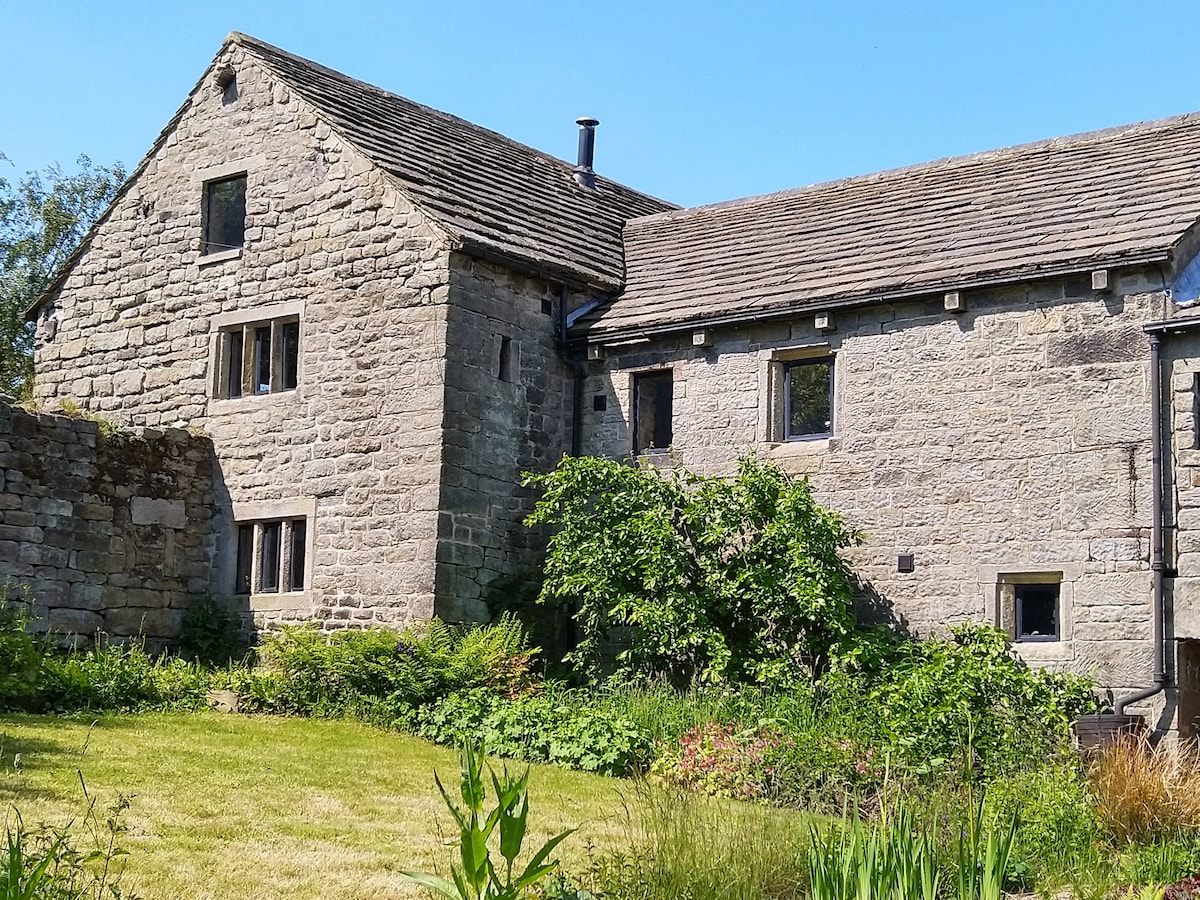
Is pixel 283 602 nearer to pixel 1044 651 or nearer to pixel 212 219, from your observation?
pixel 212 219

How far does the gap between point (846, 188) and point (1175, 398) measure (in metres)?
7.03

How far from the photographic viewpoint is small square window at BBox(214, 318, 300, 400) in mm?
18094

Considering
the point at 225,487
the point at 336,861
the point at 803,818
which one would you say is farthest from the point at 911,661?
the point at 225,487

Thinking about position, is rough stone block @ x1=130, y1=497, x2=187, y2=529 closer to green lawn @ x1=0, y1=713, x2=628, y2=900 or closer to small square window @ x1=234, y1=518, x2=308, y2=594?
small square window @ x1=234, y1=518, x2=308, y2=594

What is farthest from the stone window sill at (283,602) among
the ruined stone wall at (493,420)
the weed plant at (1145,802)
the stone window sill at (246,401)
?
the weed plant at (1145,802)

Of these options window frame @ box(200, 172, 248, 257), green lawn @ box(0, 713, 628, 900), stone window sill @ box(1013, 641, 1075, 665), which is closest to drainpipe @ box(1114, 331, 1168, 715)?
stone window sill @ box(1013, 641, 1075, 665)

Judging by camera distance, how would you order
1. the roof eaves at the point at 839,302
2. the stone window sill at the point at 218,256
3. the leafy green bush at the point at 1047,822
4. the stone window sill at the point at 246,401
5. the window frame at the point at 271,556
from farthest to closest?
the stone window sill at the point at 218,256
the stone window sill at the point at 246,401
the window frame at the point at 271,556
the roof eaves at the point at 839,302
the leafy green bush at the point at 1047,822

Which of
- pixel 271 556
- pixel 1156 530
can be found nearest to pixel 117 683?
pixel 271 556

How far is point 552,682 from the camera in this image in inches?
591

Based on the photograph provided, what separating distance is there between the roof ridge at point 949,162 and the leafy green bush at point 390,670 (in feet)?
27.3

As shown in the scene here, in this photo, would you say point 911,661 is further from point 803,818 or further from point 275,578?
point 275,578

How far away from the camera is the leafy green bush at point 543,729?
12.7 metres

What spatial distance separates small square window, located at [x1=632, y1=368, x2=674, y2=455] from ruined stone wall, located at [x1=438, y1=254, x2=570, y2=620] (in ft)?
2.94

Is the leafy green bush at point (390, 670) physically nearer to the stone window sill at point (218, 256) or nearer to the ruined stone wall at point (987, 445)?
the ruined stone wall at point (987, 445)
